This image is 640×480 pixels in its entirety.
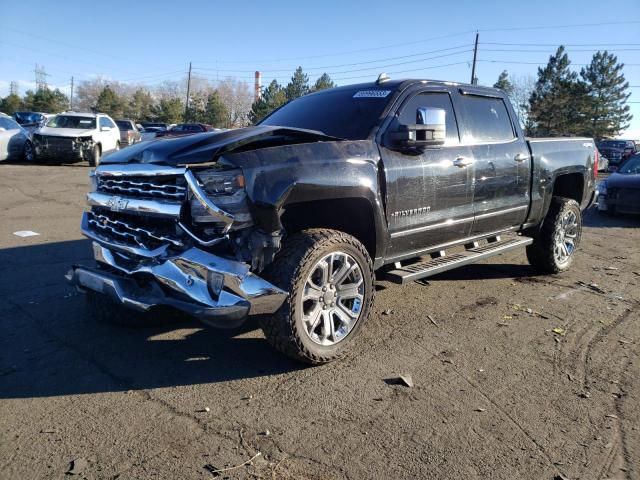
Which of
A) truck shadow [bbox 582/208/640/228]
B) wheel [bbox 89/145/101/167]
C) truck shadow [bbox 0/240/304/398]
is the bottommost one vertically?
truck shadow [bbox 0/240/304/398]

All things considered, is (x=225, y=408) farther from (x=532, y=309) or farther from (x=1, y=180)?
(x=1, y=180)

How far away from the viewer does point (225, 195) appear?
325cm

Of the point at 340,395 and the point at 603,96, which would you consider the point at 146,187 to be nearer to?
the point at 340,395

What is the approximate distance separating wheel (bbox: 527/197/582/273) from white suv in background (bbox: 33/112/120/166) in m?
13.4

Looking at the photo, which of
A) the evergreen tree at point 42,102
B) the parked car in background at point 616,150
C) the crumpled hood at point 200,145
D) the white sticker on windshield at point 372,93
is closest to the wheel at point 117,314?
the crumpled hood at point 200,145

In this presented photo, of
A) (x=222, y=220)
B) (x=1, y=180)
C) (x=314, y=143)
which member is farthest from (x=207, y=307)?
(x=1, y=180)

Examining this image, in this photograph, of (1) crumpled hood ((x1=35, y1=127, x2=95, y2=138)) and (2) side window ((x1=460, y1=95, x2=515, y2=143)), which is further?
(1) crumpled hood ((x1=35, y1=127, x2=95, y2=138))

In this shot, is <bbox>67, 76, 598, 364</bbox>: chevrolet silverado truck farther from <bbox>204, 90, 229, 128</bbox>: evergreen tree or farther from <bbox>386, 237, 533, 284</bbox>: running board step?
<bbox>204, 90, 229, 128</bbox>: evergreen tree

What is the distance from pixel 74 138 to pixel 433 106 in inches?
577

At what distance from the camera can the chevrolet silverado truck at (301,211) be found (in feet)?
10.6

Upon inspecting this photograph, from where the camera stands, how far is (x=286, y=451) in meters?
2.69

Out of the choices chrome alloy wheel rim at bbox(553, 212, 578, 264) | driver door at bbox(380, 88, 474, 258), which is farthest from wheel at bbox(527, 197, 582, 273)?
driver door at bbox(380, 88, 474, 258)

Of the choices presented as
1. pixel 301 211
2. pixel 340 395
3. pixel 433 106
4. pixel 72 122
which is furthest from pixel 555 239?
pixel 72 122

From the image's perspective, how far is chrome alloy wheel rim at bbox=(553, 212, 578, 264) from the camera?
640cm
